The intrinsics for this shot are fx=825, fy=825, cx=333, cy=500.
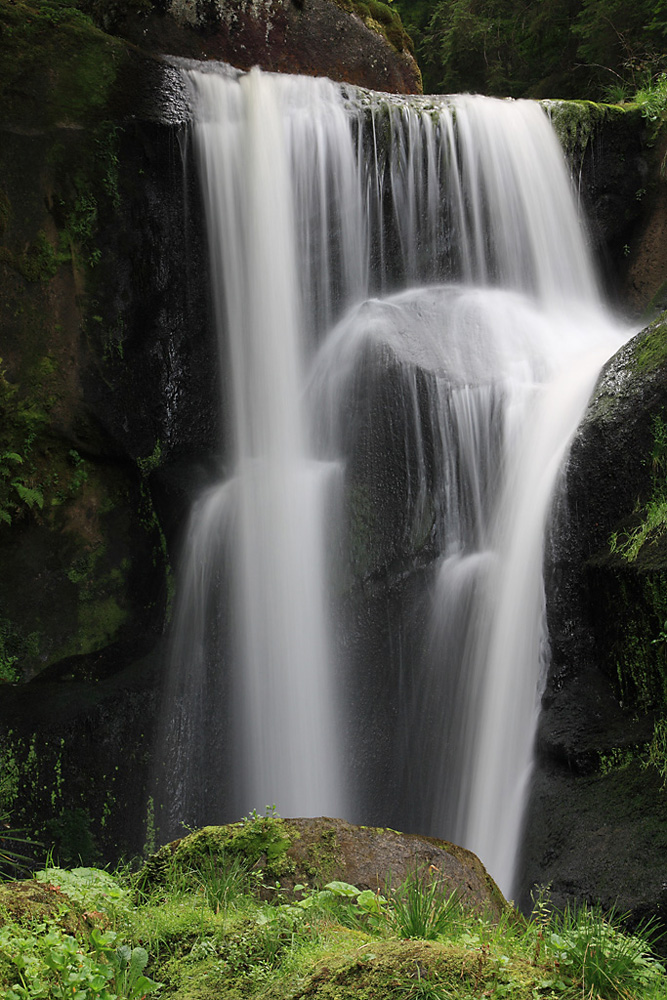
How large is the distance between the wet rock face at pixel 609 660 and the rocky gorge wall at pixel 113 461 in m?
0.02

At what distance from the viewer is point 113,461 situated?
7043 mm

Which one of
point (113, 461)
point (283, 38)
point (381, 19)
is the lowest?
point (113, 461)

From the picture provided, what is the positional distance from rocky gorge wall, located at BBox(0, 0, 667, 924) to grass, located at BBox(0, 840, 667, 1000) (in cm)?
263

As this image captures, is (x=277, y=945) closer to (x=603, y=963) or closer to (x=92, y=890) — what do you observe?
(x=92, y=890)

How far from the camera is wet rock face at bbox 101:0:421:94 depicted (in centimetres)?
825

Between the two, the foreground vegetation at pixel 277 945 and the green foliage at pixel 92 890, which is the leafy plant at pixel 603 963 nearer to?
the foreground vegetation at pixel 277 945

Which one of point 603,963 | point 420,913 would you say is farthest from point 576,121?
point 603,963

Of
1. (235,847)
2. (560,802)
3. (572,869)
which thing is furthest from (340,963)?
(560,802)

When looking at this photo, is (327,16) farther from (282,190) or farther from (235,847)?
(235,847)

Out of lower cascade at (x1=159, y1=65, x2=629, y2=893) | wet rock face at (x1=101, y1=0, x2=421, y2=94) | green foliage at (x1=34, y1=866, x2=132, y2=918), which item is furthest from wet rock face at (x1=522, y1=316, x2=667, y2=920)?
wet rock face at (x1=101, y1=0, x2=421, y2=94)

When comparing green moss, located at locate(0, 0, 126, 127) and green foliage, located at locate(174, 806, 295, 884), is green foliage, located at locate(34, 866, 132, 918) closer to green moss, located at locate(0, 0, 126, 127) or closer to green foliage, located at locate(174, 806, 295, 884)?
green foliage, located at locate(174, 806, 295, 884)

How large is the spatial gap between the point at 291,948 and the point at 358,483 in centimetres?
428

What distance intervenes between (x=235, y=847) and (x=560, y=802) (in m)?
2.37

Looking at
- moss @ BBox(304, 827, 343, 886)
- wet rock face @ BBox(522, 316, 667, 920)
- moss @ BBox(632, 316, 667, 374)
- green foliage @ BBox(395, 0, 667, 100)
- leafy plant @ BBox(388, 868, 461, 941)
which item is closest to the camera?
leafy plant @ BBox(388, 868, 461, 941)
